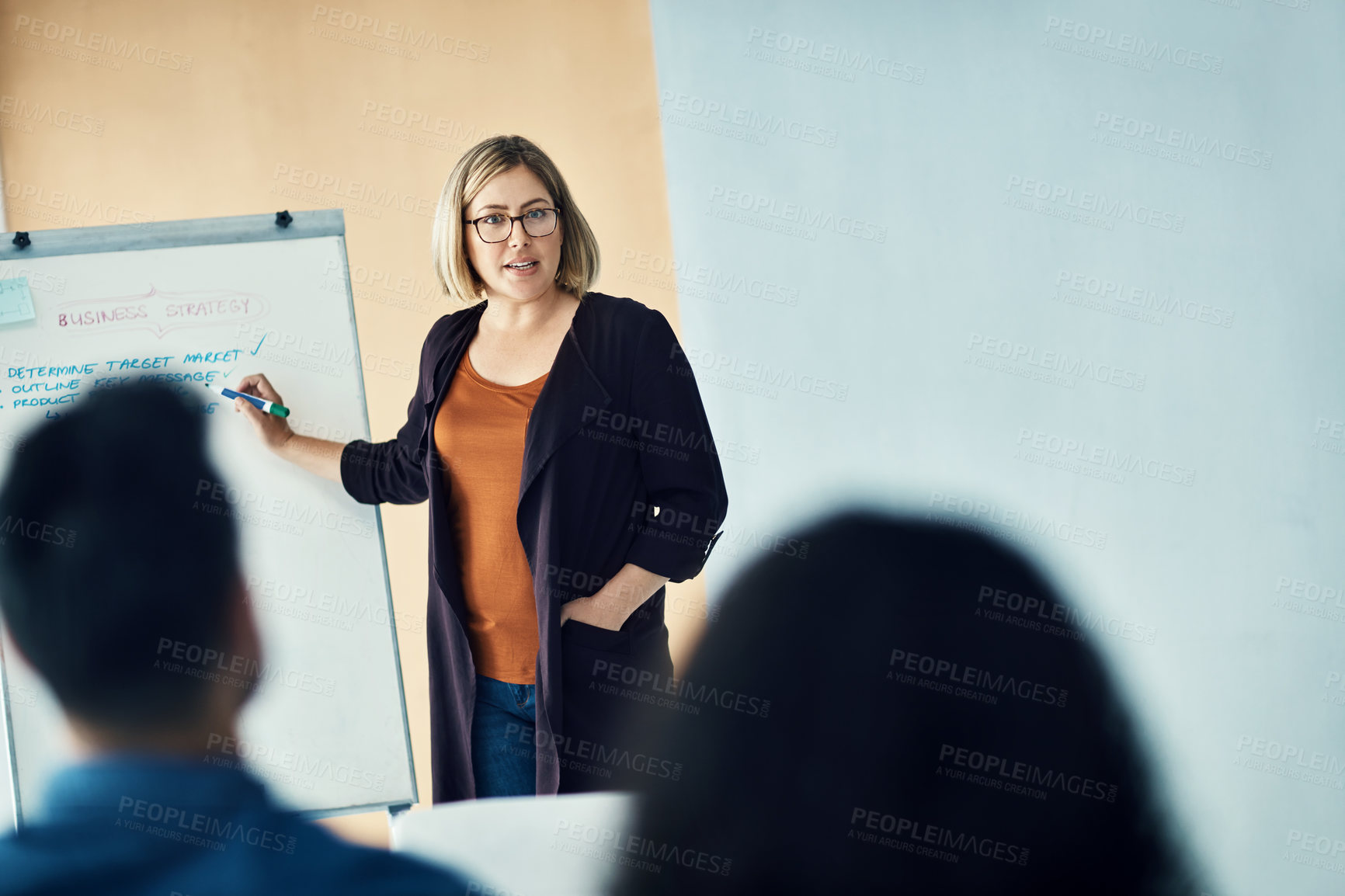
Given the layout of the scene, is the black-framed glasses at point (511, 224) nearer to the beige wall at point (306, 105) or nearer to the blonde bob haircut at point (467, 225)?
the blonde bob haircut at point (467, 225)

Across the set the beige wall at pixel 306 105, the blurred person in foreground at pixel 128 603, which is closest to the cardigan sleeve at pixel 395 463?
the blurred person in foreground at pixel 128 603

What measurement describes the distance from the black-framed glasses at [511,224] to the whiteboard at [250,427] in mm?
299

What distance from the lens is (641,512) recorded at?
→ 1602 mm

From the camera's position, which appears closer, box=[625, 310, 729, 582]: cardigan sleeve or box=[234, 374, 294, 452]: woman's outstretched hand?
box=[625, 310, 729, 582]: cardigan sleeve

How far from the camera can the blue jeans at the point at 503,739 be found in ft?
5.28

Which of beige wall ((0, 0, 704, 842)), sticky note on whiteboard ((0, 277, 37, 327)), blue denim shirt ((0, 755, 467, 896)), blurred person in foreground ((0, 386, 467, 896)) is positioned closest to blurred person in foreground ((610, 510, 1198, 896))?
Result: blue denim shirt ((0, 755, 467, 896))

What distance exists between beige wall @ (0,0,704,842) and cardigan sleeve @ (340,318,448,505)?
0.80m

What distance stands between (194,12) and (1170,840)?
9.15 feet

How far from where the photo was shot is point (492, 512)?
1.60 m

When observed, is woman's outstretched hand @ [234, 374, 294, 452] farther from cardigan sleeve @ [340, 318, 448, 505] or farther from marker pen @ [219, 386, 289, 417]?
cardigan sleeve @ [340, 318, 448, 505]

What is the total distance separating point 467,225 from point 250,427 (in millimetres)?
548

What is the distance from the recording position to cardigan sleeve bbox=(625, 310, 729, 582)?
155cm

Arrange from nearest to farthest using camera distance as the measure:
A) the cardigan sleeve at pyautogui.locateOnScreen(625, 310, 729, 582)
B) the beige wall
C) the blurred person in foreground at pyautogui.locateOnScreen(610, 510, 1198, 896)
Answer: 1. the blurred person in foreground at pyautogui.locateOnScreen(610, 510, 1198, 896)
2. the cardigan sleeve at pyautogui.locateOnScreen(625, 310, 729, 582)
3. the beige wall

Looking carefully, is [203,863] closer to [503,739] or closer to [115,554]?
[503,739]
